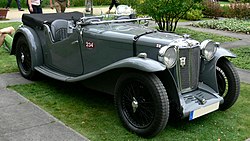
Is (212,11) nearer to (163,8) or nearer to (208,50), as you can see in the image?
(163,8)

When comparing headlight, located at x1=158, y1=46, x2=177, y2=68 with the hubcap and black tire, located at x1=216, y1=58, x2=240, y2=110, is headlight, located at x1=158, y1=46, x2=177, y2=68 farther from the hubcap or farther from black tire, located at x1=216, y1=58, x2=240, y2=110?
black tire, located at x1=216, y1=58, x2=240, y2=110

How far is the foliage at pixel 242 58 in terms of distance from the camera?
806cm

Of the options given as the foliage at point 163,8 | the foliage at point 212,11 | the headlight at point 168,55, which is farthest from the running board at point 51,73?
the foliage at point 212,11

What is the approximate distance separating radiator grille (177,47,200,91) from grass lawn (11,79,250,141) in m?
0.51

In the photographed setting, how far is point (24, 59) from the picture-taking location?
21.5ft

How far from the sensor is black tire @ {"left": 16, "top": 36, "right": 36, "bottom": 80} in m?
6.35

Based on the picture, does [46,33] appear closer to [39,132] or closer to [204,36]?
[39,132]

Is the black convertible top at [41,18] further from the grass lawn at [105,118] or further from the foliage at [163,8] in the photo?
the foliage at [163,8]

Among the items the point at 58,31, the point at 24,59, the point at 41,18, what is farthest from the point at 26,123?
the point at 41,18

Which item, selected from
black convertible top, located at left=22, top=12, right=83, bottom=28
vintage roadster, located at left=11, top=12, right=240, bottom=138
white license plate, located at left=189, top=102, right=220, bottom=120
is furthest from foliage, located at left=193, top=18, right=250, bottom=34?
white license plate, located at left=189, top=102, right=220, bottom=120

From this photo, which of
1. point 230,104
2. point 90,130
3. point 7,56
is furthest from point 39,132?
point 7,56

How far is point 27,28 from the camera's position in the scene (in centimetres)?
646

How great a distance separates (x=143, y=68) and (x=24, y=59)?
10.7 ft

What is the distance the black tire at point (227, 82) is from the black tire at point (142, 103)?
4.30 feet
